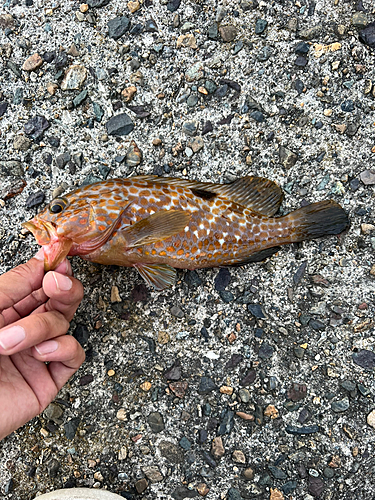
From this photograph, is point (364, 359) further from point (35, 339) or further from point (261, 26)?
point (261, 26)

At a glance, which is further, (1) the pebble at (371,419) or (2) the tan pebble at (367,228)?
(2) the tan pebble at (367,228)

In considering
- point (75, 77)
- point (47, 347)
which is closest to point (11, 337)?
point (47, 347)

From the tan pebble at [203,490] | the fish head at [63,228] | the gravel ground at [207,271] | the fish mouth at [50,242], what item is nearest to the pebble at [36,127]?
the gravel ground at [207,271]

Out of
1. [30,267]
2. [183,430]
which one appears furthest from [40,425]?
[30,267]

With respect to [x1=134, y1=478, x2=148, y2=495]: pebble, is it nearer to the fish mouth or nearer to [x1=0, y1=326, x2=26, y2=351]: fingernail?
[x1=0, y1=326, x2=26, y2=351]: fingernail

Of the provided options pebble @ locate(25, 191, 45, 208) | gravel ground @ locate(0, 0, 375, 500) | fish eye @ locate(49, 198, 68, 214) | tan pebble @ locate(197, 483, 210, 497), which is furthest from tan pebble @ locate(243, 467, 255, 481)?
pebble @ locate(25, 191, 45, 208)

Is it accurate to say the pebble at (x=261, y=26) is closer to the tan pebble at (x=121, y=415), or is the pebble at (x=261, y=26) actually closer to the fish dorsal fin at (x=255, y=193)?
the fish dorsal fin at (x=255, y=193)
